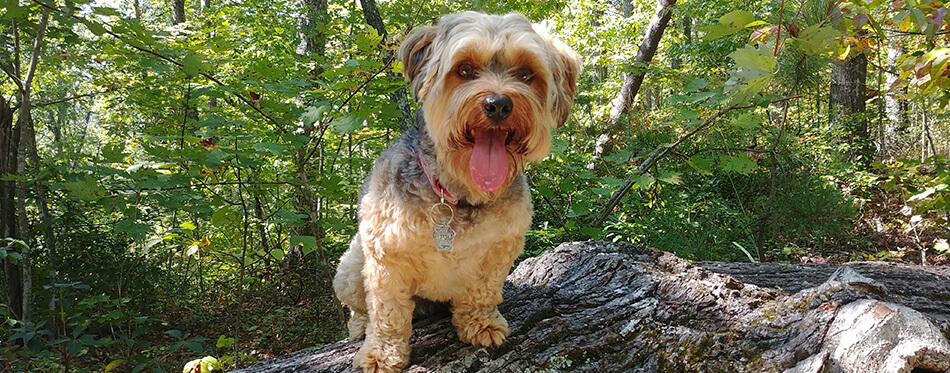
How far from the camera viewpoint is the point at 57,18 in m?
3.42

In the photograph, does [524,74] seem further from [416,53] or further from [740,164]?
[740,164]

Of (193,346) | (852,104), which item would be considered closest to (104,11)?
(193,346)

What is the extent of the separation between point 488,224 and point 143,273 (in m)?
5.88

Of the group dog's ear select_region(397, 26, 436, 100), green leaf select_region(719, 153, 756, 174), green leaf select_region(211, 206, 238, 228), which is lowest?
green leaf select_region(719, 153, 756, 174)

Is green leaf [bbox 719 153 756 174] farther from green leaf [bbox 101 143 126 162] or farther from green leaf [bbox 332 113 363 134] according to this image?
green leaf [bbox 101 143 126 162]

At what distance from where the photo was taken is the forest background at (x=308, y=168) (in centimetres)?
315

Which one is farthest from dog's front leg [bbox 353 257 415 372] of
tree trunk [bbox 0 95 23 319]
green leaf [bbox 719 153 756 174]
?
tree trunk [bbox 0 95 23 319]

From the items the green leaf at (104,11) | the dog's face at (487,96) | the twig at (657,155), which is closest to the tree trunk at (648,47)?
the twig at (657,155)

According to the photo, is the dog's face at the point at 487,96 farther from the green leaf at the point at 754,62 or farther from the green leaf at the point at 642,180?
the green leaf at the point at 642,180

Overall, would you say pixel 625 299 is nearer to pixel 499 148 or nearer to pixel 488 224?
pixel 488 224

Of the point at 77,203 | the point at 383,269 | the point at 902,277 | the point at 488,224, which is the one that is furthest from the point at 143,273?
the point at 902,277

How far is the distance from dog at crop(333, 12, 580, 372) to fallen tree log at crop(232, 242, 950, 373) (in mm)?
201

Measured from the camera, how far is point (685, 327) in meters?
2.39

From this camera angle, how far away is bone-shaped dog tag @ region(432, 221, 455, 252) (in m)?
2.34
